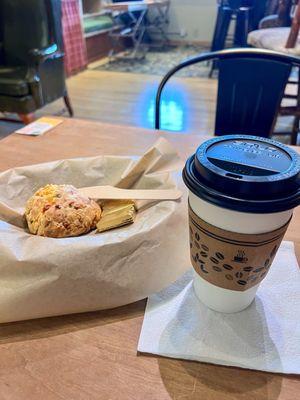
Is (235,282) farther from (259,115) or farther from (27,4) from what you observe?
(27,4)

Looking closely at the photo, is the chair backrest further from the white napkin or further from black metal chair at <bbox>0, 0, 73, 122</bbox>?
the white napkin

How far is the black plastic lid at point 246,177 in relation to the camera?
0.35m

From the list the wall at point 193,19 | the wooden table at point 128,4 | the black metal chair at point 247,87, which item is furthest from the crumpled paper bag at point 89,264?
the wall at point 193,19

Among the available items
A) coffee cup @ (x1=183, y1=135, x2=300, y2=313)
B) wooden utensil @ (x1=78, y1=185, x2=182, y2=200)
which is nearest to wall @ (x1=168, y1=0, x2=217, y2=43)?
wooden utensil @ (x1=78, y1=185, x2=182, y2=200)

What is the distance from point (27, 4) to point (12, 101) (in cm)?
69

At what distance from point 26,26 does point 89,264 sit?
254cm

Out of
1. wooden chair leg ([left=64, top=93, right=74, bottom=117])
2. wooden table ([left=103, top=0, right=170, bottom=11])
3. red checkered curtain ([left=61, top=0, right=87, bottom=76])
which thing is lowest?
wooden chair leg ([left=64, top=93, right=74, bottom=117])

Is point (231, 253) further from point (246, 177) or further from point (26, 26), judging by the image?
point (26, 26)

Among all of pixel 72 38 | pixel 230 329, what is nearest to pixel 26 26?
pixel 72 38

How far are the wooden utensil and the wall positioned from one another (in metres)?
5.74

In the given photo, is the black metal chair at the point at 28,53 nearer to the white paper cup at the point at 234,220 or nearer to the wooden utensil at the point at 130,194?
the wooden utensil at the point at 130,194

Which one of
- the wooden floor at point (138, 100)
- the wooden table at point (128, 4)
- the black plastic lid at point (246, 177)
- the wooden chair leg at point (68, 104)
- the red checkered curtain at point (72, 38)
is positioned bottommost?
A: the wooden floor at point (138, 100)

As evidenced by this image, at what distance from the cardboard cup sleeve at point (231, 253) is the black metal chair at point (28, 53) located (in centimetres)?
223

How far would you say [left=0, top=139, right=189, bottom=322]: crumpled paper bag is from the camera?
0.44 meters
